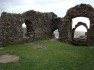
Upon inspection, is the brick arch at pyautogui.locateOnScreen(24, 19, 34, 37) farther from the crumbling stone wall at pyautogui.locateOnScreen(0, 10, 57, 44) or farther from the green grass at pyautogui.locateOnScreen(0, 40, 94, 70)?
the green grass at pyautogui.locateOnScreen(0, 40, 94, 70)

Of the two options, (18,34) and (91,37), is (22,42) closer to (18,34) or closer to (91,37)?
(18,34)

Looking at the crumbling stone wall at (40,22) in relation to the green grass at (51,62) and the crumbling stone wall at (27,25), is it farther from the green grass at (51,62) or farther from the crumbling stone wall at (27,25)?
the green grass at (51,62)

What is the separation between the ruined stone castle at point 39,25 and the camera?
21453 mm

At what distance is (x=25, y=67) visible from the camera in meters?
12.7

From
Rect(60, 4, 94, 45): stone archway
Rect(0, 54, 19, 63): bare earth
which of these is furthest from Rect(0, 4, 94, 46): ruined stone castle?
Rect(0, 54, 19, 63): bare earth

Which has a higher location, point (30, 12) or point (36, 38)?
point (30, 12)

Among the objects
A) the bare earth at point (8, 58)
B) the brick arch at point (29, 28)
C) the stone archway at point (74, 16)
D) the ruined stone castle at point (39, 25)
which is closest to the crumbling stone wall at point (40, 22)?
the ruined stone castle at point (39, 25)

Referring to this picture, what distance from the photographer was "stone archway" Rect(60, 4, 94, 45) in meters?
23.8

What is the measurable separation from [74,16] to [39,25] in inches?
172

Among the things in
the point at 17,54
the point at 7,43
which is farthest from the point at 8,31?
the point at 17,54

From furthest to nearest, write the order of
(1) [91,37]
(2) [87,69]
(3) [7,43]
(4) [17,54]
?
(1) [91,37] → (3) [7,43] → (4) [17,54] → (2) [87,69]

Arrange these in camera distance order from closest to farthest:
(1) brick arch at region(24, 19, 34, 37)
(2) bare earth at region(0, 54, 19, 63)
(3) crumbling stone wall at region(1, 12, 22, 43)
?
(2) bare earth at region(0, 54, 19, 63) → (3) crumbling stone wall at region(1, 12, 22, 43) → (1) brick arch at region(24, 19, 34, 37)

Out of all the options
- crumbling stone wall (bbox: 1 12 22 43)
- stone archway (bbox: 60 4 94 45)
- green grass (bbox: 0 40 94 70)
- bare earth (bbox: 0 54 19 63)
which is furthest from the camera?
stone archway (bbox: 60 4 94 45)

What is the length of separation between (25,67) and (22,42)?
32.9 ft
